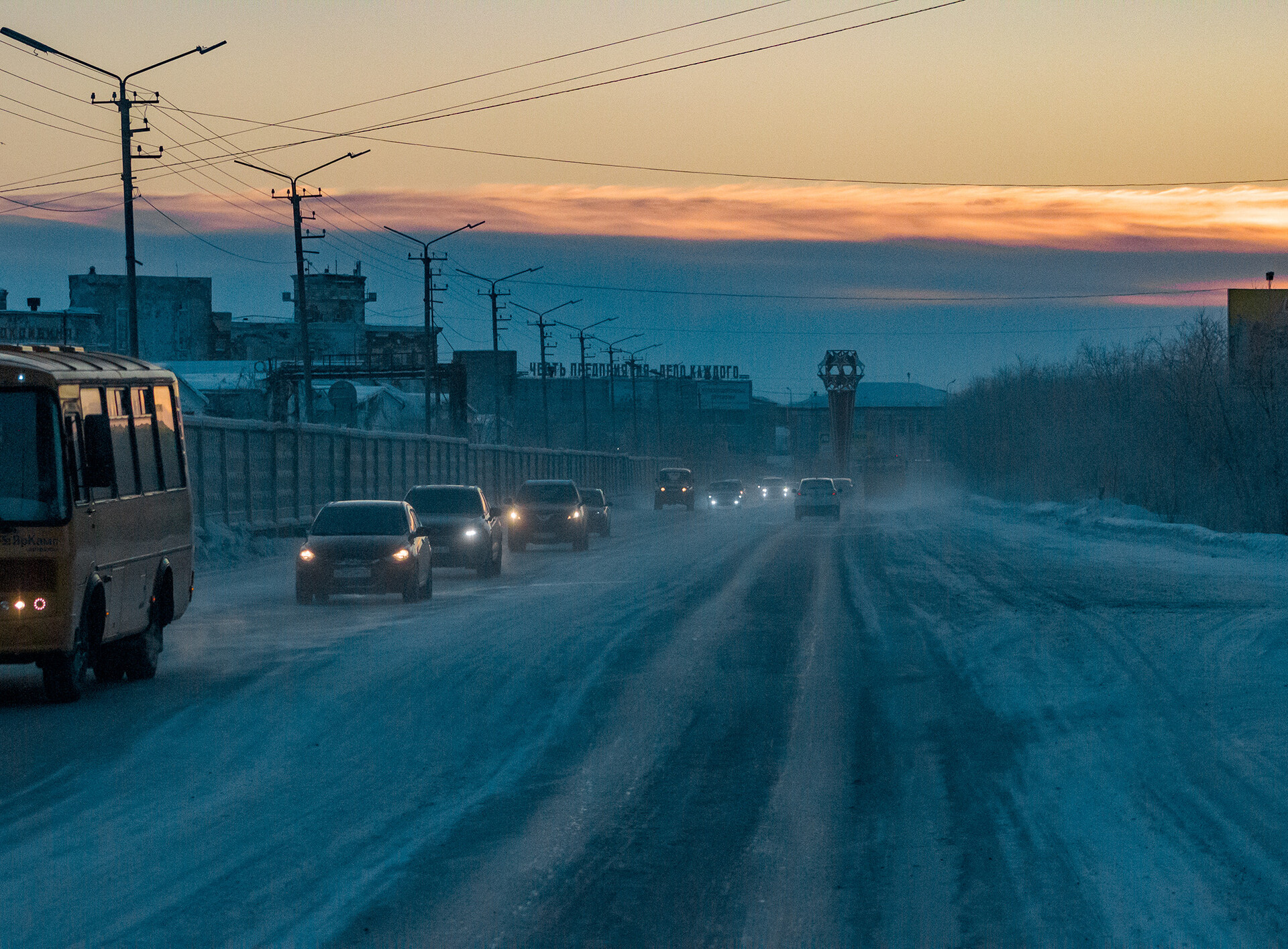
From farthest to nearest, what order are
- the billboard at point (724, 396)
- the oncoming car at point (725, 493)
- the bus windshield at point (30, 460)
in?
the billboard at point (724, 396) → the oncoming car at point (725, 493) → the bus windshield at point (30, 460)

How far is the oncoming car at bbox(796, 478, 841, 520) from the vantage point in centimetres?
6303

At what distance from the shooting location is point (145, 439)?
1467cm

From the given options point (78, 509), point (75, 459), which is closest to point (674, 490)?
point (75, 459)

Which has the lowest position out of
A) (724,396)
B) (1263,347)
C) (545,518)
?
(545,518)

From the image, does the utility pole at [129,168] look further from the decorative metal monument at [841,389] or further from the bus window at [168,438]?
the decorative metal monument at [841,389]

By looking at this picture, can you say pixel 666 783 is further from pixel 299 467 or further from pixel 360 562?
pixel 299 467

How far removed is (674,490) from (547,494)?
1703 inches

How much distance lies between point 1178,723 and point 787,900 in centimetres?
555

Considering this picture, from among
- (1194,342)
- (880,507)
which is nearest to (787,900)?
(1194,342)

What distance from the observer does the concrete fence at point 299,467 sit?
34812mm

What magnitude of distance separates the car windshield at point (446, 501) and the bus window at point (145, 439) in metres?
14.5

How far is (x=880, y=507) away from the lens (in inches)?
3460

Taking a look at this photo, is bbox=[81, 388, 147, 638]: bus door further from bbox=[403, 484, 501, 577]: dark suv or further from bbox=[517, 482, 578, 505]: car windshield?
bbox=[517, 482, 578, 505]: car windshield

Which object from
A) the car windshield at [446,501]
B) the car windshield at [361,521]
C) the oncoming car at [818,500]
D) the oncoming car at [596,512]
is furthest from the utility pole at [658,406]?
the car windshield at [361,521]
